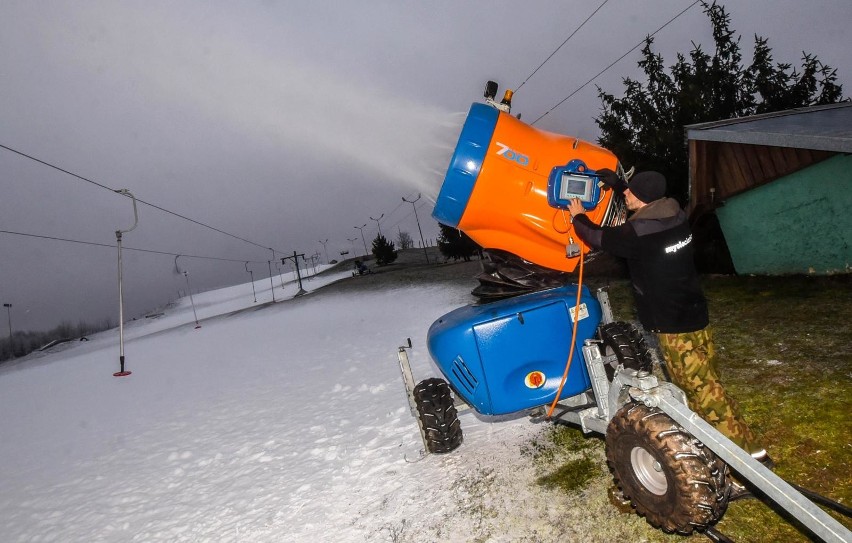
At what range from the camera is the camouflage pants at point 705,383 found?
328 centimetres

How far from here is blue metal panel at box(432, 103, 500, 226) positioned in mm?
3400

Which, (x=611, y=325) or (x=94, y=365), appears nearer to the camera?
(x=611, y=325)

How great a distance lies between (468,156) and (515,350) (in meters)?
1.66

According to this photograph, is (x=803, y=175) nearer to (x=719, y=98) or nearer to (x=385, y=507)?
(x=385, y=507)

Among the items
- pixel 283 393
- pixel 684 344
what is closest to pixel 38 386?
pixel 283 393

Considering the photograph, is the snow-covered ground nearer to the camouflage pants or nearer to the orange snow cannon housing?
the camouflage pants

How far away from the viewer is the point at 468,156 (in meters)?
3.41

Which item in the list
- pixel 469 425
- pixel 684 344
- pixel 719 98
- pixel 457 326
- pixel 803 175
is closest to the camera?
pixel 684 344

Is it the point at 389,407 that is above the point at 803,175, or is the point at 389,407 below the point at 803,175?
below

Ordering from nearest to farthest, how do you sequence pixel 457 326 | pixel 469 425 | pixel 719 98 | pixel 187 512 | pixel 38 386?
pixel 457 326 → pixel 187 512 → pixel 469 425 → pixel 38 386 → pixel 719 98

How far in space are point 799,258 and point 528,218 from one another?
36.7 feet

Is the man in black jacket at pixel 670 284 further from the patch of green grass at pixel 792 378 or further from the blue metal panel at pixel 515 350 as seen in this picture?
the blue metal panel at pixel 515 350

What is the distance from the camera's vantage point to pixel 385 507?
4.36 meters

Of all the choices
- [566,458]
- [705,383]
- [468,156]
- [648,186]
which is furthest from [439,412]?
[648,186]
